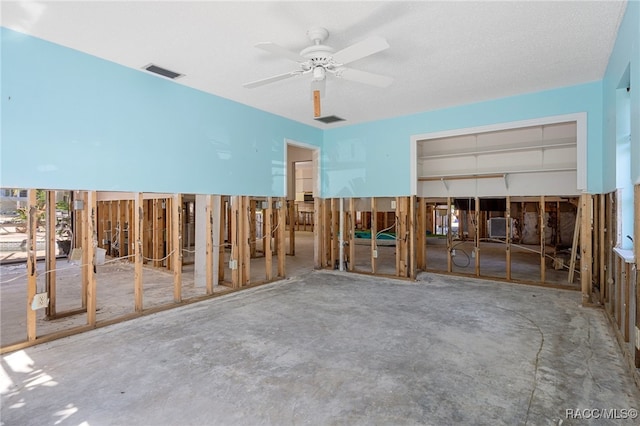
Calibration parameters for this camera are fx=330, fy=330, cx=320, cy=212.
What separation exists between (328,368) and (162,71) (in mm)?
4221

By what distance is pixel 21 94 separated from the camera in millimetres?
3473

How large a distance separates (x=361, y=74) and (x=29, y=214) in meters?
3.76

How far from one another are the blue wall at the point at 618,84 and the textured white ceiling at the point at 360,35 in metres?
0.17

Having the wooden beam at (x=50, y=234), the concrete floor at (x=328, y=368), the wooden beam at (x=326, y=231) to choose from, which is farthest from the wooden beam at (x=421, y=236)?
the wooden beam at (x=50, y=234)

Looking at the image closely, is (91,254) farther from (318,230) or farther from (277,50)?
(318,230)

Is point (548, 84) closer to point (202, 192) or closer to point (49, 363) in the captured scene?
point (202, 192)

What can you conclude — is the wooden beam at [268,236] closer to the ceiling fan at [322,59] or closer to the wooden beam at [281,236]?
the wooden beam at [281,236]

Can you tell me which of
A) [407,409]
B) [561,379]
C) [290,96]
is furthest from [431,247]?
[407,409]

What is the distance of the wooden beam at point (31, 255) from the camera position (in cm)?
342

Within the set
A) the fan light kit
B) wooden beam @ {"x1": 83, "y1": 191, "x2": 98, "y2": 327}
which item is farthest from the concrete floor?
the fan light kit

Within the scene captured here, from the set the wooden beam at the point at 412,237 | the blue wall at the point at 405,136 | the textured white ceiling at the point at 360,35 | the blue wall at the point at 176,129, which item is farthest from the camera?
the wooden beam at the point at 412,237

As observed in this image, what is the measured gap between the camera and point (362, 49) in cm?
281

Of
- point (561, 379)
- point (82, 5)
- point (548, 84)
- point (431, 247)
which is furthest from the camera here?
point (431, 247)

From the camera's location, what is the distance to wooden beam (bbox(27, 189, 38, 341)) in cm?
342
